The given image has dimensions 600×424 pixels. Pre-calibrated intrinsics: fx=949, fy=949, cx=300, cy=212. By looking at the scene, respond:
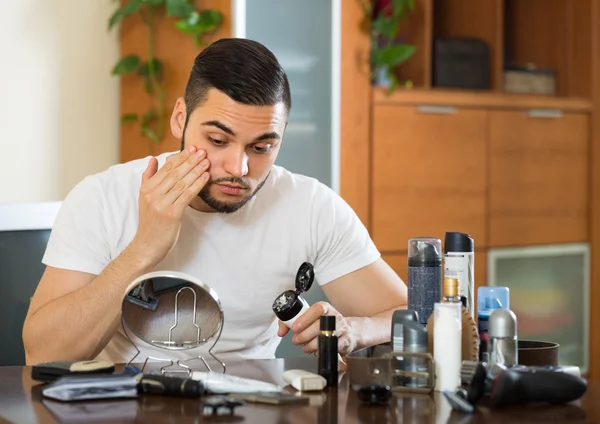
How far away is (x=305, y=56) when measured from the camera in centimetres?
327

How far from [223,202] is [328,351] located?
1.74 ft

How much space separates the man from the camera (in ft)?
5.78

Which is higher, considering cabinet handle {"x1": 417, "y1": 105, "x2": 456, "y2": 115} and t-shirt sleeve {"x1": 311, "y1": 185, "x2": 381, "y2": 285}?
cabinet handle {"x1": 417, "y1": 105, "x2": 456, "y2": 115}

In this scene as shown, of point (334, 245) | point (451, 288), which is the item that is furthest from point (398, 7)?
point (451, 288)

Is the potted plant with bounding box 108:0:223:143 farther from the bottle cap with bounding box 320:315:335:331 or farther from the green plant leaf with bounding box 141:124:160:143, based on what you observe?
the bottle cap with bounding box 320:315:335:331

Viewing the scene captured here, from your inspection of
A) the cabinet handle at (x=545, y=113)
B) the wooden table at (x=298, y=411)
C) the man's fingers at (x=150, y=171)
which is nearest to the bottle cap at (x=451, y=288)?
the wooden table at (x=298, y=411)

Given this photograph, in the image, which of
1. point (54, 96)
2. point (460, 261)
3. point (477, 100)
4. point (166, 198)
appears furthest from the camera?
point (477, 100)

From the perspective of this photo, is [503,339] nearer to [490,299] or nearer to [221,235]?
[490,299]

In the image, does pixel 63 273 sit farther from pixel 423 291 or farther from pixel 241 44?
pixel 423 291

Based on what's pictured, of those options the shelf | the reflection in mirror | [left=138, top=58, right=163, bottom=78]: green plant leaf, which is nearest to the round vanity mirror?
the reflection in mirror

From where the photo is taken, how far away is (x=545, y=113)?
12.6 feet

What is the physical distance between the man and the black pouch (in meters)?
0.30

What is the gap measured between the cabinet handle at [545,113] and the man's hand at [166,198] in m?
2.26

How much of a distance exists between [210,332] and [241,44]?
66 cm
